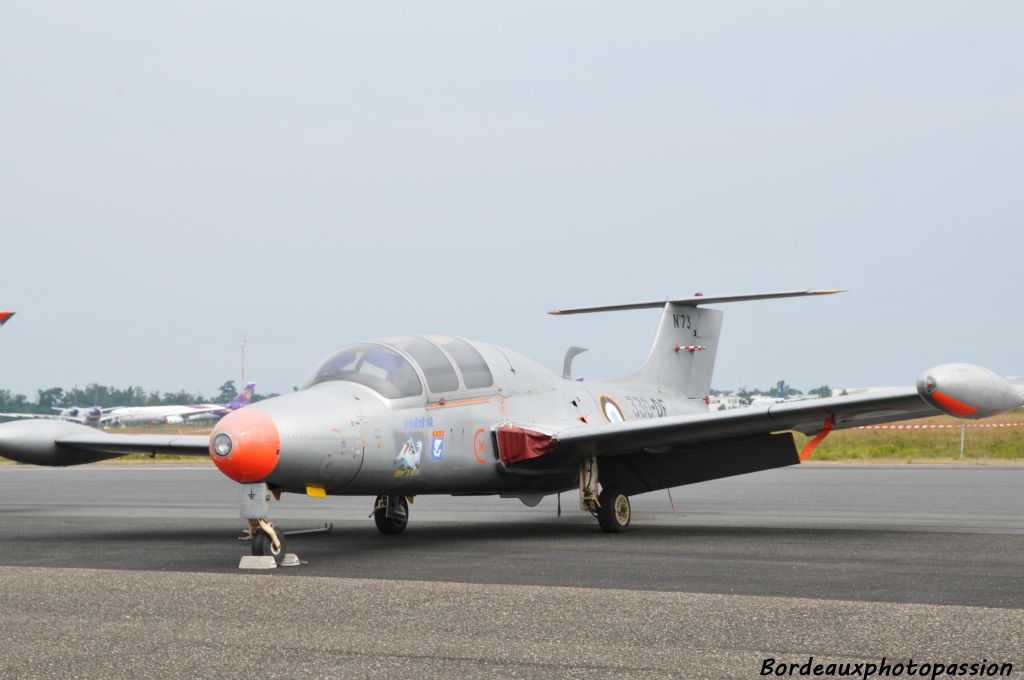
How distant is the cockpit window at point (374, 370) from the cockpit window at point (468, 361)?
876mm

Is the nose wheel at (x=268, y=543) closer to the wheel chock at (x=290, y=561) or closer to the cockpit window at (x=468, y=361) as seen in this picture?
the wheel chock at (x=290, y=561)

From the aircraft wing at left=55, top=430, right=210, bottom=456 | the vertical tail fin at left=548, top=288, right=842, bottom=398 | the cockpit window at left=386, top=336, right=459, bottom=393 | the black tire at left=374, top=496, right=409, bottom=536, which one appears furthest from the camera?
the vertical tail fin at left=548, top=288, right=842, bottom=398

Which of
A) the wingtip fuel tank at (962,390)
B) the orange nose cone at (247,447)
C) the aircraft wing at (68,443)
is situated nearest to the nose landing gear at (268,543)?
the orange nose cone at (247,447)

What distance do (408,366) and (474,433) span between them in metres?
1.20

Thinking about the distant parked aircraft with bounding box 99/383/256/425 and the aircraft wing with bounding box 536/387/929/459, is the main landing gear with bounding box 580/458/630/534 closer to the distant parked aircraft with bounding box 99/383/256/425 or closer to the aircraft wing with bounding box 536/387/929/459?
the aircraft wing with bounding box 536/387/929/459

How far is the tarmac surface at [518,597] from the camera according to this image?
615 centimetres

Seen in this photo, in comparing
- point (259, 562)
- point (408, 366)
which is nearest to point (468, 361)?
point (408, 366)

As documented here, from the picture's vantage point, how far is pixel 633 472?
1523 centimetres

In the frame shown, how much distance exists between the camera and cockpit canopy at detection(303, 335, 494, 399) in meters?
12.6

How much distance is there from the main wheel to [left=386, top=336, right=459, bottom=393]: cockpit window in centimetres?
240

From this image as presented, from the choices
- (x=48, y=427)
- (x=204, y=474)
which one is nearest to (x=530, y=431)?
(x=48, y=427)

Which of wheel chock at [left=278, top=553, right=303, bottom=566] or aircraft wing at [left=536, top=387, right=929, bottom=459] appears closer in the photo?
wheel chock at [left=278, top=553, right=303, bottom=566]

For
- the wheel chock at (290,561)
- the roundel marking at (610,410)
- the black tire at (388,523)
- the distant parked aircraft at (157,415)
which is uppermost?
the roundel marking at (610,410)

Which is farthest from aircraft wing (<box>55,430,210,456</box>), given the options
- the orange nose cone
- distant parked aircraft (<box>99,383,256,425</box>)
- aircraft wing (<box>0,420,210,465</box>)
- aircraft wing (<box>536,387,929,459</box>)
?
distant parked aircraft (<box>99,383,256,425</box>)
